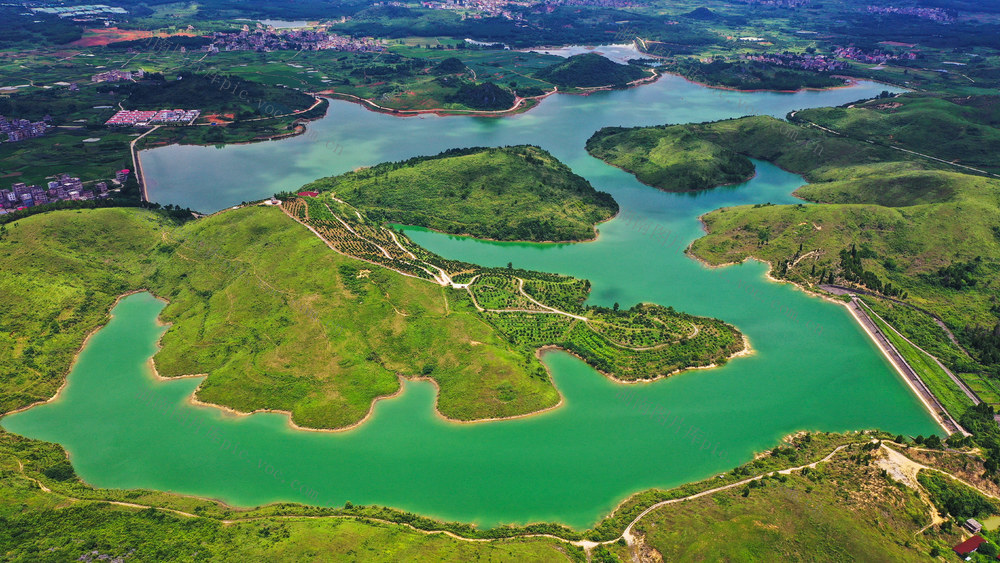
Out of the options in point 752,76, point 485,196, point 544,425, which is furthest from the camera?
point 752,76

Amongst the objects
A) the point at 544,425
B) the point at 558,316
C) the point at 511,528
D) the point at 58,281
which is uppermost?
the point at 558,316

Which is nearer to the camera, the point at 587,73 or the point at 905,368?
the point at 905,368

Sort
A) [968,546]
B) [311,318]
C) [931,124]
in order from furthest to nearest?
[931,124]
[311,318]
[968,546]

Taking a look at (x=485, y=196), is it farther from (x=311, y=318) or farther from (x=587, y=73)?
(x=587, y=73)

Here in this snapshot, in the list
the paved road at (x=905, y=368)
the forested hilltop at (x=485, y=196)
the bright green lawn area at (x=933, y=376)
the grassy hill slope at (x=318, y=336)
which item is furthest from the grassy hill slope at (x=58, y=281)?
the bright green lawn area at (x=933, y=376)

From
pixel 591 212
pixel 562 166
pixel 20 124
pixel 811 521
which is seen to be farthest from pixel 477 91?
pixel 811 521

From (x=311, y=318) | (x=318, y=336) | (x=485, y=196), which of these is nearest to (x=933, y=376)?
(x=318, y=336)

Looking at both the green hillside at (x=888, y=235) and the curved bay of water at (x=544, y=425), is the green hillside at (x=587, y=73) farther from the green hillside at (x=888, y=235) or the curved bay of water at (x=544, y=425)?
the curved bay of water at (x=544, y=425)
